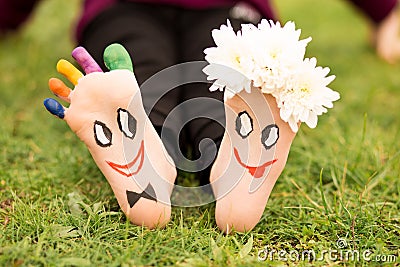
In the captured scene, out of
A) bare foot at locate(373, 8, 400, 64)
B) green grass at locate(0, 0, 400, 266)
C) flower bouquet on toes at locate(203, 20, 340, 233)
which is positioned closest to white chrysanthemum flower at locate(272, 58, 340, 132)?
flower bouquet on toes at locate(203, 20, 340, 233)

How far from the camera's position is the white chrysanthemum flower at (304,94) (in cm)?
85

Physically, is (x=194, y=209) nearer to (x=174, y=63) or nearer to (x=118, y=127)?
(x=118, y=127)

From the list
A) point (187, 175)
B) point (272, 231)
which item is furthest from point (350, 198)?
point (187, 175)

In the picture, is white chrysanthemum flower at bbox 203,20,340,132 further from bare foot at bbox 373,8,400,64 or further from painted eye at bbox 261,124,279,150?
bare foot at bbox 373,8,400,64

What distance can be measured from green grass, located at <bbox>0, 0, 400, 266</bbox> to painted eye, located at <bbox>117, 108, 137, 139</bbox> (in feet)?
0.48

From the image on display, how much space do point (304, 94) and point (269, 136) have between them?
3.8 inches

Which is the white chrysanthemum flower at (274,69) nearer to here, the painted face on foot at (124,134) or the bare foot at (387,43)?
the painted face on foot at (124,134)

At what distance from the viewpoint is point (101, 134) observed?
0.91m

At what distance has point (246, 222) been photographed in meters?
0.93

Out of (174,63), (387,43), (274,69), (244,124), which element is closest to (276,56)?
(274,69)

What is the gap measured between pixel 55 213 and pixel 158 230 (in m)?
0.19

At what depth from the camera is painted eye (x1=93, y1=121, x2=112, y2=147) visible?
2.97 ft

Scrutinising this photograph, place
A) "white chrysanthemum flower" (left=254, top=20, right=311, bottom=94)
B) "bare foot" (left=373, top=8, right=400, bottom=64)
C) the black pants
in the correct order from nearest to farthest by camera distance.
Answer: "white chrysanthemum flower" (left=254, top=20, right=311, bottom=94), the black pants, "bare foot" (left=373, top=8, right=400, bottom=64)

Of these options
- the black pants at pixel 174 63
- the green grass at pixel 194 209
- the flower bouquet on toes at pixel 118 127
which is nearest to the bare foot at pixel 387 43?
the green grass at pixel 194 209
